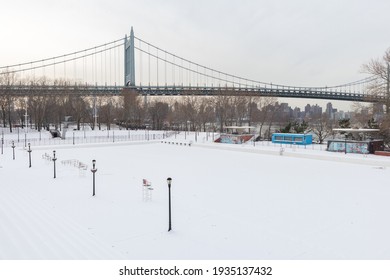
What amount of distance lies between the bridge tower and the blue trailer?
53.6 m

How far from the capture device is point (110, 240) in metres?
8.33

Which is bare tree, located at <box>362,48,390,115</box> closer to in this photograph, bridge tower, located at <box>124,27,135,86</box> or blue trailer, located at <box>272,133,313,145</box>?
blue trailer, located at <box>272,133,313,145</box>

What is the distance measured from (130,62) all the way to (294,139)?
195 feet

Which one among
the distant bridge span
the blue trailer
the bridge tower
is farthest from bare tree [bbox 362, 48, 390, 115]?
the bridge tower

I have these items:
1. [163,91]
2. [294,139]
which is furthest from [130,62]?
[294,139]

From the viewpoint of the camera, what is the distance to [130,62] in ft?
277

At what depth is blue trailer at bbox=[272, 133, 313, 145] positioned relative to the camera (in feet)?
120

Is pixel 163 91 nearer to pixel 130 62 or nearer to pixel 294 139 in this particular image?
pixel 130 62

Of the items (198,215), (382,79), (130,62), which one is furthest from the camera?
(130,62)

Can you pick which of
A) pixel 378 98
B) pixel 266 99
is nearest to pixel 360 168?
pixel 378 98

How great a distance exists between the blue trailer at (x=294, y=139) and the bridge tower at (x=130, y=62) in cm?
5361

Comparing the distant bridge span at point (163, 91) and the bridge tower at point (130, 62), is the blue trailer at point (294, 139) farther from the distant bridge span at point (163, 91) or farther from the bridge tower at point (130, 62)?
the bridge tower at point (130, 62)

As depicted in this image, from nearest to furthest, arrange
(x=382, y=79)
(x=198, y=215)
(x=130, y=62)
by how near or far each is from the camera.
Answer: (x=198, y=215), (x=382, y=79), (x=130, y=62)

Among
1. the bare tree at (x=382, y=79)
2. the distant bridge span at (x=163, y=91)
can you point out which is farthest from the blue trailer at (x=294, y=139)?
the distant bridge span at (x=163, y=91)
